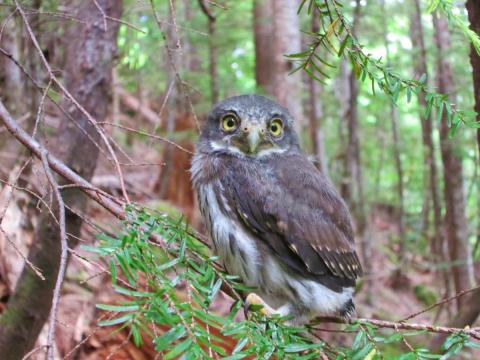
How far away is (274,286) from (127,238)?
1527 millimetres

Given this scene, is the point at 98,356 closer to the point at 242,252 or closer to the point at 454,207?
the point at 242,252

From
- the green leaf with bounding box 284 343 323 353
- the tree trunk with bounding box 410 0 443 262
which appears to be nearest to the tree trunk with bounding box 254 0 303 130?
the tree trunk with bounding box 410 0 443 262

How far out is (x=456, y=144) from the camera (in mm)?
6191

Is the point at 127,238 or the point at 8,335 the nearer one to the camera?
the point at 127,238

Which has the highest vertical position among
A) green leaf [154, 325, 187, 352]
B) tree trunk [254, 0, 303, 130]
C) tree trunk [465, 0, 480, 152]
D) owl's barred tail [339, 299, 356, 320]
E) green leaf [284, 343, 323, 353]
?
tree trunk [254, 0, 303, 130]

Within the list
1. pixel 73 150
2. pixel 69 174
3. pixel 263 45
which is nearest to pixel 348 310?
pixel 69 174

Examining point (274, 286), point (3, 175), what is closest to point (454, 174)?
point (274, 286)

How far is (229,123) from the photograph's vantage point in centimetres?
345

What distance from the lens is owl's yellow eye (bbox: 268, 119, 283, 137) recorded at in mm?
3483

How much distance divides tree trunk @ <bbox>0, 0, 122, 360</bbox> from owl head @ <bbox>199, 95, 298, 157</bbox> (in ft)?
2.63

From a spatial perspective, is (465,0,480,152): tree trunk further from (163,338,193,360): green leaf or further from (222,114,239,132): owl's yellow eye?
(163,338,193,360): green leaf

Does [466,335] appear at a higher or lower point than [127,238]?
lower

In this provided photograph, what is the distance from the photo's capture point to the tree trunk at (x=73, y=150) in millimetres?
3438

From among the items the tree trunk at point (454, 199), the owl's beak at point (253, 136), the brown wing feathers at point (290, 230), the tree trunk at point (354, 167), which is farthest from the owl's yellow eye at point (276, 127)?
the tree trunk at point (354, 167)
